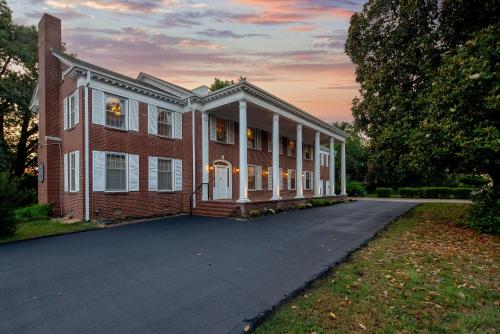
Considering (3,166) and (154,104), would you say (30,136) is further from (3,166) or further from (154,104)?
(154,104)

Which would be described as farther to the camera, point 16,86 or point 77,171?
point 16,86

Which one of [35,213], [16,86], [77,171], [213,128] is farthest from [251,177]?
[16,86]

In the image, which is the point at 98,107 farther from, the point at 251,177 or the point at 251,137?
the point at 251,177

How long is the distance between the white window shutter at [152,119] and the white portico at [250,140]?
2.22 metres

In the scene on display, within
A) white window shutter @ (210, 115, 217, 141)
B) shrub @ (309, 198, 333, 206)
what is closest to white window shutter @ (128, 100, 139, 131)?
white window shutter @ (210, 115, 217, 141)

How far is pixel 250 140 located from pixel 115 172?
936 centimetres

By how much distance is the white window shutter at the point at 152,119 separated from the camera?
13648mm

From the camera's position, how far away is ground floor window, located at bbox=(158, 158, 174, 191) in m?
14.1

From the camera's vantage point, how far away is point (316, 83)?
14.9 metres

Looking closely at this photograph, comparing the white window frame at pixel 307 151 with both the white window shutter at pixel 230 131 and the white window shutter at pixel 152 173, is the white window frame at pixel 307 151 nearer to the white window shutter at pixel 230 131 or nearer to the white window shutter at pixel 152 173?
the white window shutter at pixel 230 131

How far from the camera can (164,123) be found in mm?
14492

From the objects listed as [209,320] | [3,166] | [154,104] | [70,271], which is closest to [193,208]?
[154,104]

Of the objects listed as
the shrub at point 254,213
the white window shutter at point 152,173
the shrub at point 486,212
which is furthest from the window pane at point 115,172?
the shrub at point 486,212

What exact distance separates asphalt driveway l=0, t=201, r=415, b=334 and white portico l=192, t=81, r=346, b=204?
6.01m
